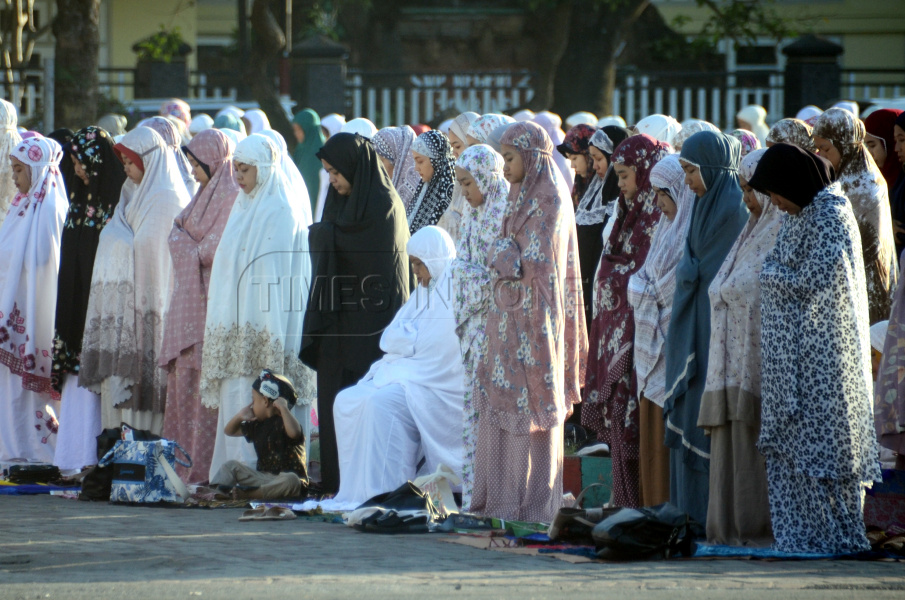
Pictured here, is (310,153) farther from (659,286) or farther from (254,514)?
(659,286)

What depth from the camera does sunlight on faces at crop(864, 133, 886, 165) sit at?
7.91m

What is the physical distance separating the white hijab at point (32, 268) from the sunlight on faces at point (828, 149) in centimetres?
477

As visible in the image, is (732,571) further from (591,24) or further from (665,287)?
(591,24)

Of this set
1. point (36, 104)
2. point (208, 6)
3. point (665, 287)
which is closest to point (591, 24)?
point (36, 104)

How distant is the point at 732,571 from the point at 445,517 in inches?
72.0

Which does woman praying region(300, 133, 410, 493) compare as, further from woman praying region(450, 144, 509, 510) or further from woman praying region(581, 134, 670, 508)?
woman praying region(581, 134, 670, 508)

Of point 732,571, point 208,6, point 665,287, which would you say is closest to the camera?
point 732,571

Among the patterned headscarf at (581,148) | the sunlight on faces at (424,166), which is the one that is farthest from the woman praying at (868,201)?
the sunlight on faces at (424,166)

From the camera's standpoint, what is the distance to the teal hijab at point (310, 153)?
40.0 ft

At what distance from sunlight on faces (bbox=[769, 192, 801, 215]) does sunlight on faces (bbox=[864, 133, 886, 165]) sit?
258cm

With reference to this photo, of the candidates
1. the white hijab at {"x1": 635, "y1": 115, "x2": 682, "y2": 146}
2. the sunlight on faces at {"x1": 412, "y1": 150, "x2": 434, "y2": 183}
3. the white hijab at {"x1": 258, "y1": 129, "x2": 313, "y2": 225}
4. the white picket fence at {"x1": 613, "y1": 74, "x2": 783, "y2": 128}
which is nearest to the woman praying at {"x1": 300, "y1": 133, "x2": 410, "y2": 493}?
the white hijab at {"x1": 258, "y1": 129, "x2": 313, "y2": 225}

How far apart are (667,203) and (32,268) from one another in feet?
14.4

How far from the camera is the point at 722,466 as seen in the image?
584 centimetres

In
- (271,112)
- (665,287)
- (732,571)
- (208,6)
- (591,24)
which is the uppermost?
(208,6)
